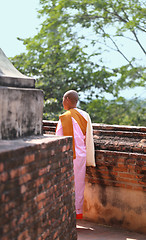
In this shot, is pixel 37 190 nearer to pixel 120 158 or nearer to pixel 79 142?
pixel 79 142

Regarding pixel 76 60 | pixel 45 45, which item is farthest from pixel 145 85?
pixel 45 45

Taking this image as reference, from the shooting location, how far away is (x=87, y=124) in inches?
147

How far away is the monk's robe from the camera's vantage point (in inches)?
140

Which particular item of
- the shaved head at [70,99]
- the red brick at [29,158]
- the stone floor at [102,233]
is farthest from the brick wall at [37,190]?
the shaved head at [70,99]

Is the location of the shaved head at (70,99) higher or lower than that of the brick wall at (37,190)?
higher

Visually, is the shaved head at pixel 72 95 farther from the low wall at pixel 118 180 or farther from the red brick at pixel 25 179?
the red brick at pixel 25 179

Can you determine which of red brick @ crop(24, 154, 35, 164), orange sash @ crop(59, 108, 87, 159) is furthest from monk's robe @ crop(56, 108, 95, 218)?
red brick @ crop(24, 154, 35, 164)

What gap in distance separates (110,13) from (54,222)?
557 inches

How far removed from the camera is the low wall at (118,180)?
11.8 ft

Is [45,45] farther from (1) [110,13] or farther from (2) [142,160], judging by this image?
(2) [142,160]

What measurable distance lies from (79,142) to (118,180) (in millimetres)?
716

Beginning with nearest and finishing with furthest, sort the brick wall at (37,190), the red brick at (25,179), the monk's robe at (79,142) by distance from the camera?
the brick wall at (37,190)
the red brick at (25,179)
the monk's robe at (79,142)

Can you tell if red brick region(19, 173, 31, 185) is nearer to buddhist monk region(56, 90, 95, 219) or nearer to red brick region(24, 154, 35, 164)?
red brick region(24, 154, 35, 164)

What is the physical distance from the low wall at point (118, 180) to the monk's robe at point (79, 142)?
0.55 feet
